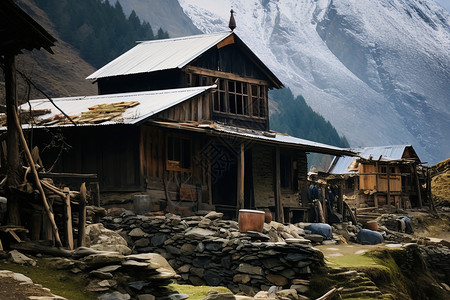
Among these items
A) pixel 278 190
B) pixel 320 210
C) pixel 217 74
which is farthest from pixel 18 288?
pixel 217 74

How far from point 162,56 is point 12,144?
1776 centimetres

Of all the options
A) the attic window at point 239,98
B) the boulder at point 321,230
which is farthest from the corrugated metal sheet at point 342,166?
the boulder at point 321,230

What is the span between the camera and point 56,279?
10633 millimetres

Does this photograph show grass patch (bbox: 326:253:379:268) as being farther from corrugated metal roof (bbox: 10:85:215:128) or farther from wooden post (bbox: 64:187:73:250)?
wooden post (bbox: 64:187:73:250)

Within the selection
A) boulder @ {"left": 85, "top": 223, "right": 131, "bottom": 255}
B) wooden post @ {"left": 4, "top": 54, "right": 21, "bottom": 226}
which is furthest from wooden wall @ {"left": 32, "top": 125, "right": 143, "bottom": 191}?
wooden post @ {"left": 4, "top": 54, "right": 21, "bottom": 226}

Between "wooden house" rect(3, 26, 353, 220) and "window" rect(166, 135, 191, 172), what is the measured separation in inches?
1.3

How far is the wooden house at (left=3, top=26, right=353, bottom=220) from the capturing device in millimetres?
21422

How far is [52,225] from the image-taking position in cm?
1168

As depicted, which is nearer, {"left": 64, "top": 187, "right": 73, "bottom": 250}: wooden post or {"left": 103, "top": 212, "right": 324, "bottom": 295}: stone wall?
{"left": 64, "top": 187, "right": 73, "bottom": 250}: wooden post

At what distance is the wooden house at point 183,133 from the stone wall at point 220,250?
2.41 metres

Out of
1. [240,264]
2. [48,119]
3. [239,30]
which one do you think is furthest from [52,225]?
[239,30]

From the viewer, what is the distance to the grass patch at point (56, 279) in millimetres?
10289

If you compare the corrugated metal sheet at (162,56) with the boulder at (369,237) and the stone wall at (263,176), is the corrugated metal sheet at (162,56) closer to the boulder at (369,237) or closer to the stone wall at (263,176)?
the stone wall at (263,176)

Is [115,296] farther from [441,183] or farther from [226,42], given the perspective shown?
[441,183]
